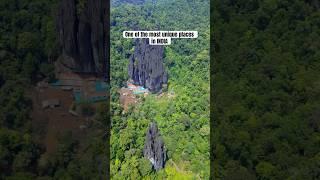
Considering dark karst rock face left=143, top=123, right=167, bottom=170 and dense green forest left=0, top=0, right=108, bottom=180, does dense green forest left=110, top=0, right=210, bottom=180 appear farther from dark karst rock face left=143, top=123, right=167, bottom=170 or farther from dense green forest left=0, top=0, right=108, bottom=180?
dense green forest left=0, top=0, right=108, bottom=180

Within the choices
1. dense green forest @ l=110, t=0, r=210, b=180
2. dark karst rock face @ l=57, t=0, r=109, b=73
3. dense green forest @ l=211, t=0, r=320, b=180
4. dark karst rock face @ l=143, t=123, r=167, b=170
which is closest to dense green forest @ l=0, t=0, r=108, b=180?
dark karst rock face @ l=57, t=0, r=109, b=73

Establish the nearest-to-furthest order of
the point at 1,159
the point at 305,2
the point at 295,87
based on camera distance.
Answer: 1. the point at 1,159
2. the point at 295,87
3. the point at 305,2

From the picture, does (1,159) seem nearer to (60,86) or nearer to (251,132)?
(60,86)

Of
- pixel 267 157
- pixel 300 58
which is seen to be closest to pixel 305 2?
pixel 300 58

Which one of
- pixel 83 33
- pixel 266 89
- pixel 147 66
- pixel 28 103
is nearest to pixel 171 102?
pixel 147 66

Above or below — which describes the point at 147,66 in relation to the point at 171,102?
above

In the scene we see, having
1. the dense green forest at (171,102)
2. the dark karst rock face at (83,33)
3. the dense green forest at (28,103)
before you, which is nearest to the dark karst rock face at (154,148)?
the dense green forest at (171,102)

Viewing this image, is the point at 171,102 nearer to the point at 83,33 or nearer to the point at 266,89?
the point at 266,89
